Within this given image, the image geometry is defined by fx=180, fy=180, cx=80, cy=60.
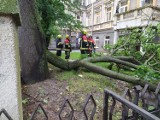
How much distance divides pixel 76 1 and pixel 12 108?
8.05 metres

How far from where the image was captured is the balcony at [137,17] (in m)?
13.7

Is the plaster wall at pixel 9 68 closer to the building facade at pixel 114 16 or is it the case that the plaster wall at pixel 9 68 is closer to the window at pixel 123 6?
the building facade at pixel 114 16

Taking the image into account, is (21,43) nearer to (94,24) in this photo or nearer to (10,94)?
(10,94)

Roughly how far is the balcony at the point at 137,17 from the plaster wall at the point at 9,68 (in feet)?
38.8

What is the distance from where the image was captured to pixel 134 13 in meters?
15.2

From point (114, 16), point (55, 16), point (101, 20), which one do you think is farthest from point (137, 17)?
point (101, 20)

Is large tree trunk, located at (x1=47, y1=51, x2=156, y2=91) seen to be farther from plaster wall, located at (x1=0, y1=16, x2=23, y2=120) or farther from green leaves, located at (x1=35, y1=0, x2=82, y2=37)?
green leaves, located at (x1=35, y1=0, x2=82, y2=37)

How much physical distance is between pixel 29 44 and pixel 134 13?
44.3 feet

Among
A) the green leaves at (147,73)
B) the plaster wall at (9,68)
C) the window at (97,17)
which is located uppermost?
the window at (97,17)

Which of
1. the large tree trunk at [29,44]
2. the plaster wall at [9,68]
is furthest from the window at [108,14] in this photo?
the plaster wall at [9,68]

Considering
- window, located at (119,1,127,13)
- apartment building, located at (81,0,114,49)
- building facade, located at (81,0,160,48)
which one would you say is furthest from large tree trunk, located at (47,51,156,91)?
window, located at (119,1,127,13)

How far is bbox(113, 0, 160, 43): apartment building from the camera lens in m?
13.8

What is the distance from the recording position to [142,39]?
18.4 ft

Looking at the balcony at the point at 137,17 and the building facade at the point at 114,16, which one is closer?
the balcony at the point at 137,17
